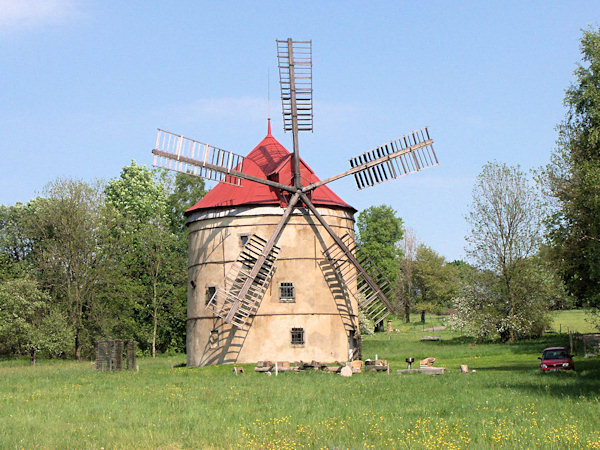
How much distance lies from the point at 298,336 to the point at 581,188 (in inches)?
666

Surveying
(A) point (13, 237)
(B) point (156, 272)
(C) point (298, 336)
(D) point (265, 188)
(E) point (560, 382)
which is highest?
(A) point (13, 237)

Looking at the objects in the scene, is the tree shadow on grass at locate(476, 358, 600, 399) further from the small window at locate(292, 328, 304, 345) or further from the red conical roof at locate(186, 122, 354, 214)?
the red conical roof at locate(186, 122, 354, 214)

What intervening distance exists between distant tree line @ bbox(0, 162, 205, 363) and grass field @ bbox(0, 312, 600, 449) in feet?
77.0

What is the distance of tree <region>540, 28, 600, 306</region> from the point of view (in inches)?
1171

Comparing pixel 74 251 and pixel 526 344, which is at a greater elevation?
pixel 74 251

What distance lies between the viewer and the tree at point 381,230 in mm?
94000

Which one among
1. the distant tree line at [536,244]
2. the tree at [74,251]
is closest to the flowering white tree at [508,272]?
the distant tree line at [536,244]

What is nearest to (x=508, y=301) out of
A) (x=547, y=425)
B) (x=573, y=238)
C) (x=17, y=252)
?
(x=573, y=238)

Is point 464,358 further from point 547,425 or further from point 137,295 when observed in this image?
point 137,295

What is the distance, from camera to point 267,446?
54.5 ft

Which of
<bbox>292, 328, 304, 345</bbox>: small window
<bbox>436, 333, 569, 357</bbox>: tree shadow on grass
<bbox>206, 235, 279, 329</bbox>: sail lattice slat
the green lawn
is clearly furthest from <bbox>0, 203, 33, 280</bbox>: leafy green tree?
the green lawn

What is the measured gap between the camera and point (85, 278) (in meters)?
61.1

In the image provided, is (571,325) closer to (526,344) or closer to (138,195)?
(526,344)

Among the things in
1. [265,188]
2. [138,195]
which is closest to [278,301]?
[265,188]
